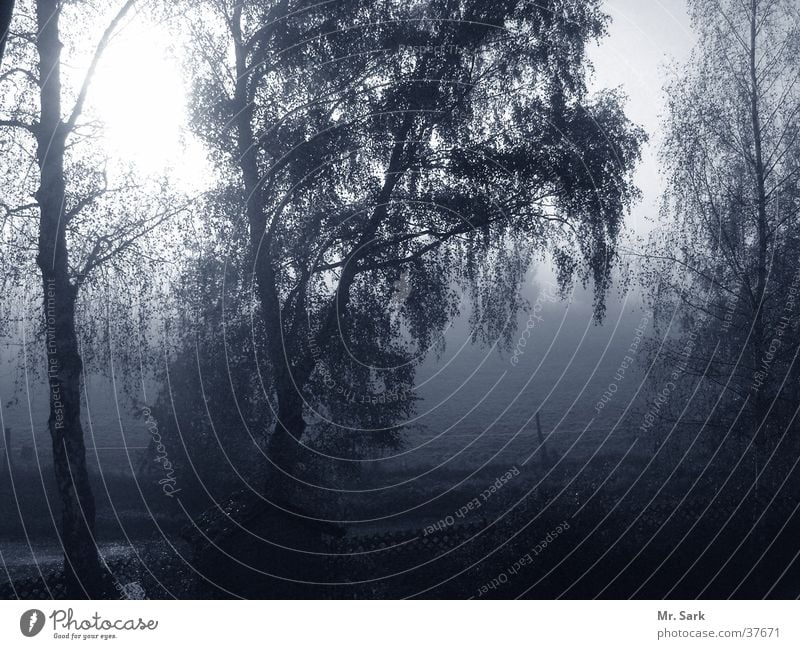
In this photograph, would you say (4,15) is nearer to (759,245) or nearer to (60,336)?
(60,336)

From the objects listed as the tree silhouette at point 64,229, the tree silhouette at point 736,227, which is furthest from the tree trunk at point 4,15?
the tree silhouette at point 736,227

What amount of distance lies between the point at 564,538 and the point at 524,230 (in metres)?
5.90

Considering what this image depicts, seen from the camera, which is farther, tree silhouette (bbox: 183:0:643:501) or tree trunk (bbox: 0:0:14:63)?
tree silhouette (bbox: 183:0:643:501)

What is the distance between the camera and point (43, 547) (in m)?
17.3

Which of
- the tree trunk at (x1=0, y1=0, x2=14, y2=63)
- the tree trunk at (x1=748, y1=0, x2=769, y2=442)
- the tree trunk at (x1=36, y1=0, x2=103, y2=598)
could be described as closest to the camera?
the tree trunk at (x1=0, y1=0, x2=14, y2=63)

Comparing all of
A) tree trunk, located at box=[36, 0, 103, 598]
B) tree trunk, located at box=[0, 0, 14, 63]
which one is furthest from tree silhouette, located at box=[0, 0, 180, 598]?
tree trunk, located at box=[0, 0, 14, 63]

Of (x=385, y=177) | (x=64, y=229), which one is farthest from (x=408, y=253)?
(x=64, y=229)

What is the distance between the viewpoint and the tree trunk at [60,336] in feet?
33.2

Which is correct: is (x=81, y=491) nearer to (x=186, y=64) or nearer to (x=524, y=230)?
(x=186, y=64)

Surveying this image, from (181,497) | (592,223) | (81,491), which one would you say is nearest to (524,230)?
(592,223)

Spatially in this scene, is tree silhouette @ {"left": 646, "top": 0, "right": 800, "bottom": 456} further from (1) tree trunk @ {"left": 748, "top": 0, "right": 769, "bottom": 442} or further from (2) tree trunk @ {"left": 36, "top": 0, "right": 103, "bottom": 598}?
(2) tree trunk @ {"left": 36, "top": 0, "right": 103, "bottom": 598}

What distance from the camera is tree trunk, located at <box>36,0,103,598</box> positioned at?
1012 centimetres

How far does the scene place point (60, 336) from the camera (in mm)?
10250
